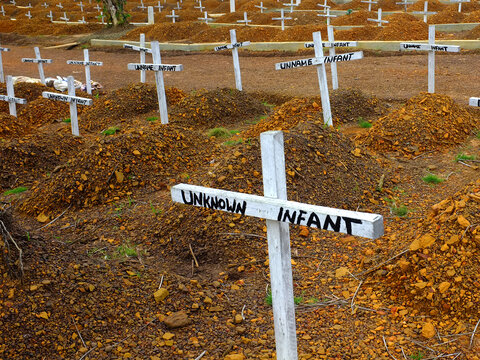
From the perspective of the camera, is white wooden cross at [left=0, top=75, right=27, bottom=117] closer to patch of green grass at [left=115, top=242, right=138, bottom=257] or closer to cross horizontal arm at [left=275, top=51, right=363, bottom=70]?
cross horizontal arm at [left=275, top=51, right=363, bottom=70]

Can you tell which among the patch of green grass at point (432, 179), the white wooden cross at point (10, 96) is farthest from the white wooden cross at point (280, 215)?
the white wooden cross at point (10, 96)

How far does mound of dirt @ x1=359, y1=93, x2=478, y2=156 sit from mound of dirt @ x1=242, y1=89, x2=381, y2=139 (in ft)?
3.89

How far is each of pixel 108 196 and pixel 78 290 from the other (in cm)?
307

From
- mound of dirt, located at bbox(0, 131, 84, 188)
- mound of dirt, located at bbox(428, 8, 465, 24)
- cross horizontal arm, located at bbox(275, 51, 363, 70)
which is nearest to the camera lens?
cross horizontal arm, located at bbox(275, 51, 363, 70)

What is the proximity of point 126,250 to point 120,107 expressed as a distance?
744 centimetres

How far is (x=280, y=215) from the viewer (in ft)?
9.66

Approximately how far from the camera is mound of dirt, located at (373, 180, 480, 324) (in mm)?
4227

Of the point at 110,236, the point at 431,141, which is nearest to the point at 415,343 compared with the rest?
the point at 110,236

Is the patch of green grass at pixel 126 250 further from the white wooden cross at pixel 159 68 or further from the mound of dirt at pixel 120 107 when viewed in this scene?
the mound of dirt at pixel 120 107

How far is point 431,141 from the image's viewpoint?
8641 mm

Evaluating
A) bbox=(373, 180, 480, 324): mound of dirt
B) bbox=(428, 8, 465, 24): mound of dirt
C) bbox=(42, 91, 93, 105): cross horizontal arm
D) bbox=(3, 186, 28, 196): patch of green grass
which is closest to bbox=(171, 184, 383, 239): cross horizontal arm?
bbox=(373, 180, 480, 324): mound of dirt

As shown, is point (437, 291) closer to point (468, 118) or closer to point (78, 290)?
point (78, 290)

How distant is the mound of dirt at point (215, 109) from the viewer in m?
11.5

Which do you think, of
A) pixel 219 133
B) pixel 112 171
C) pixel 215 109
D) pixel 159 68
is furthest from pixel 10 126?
pixel 112 171
